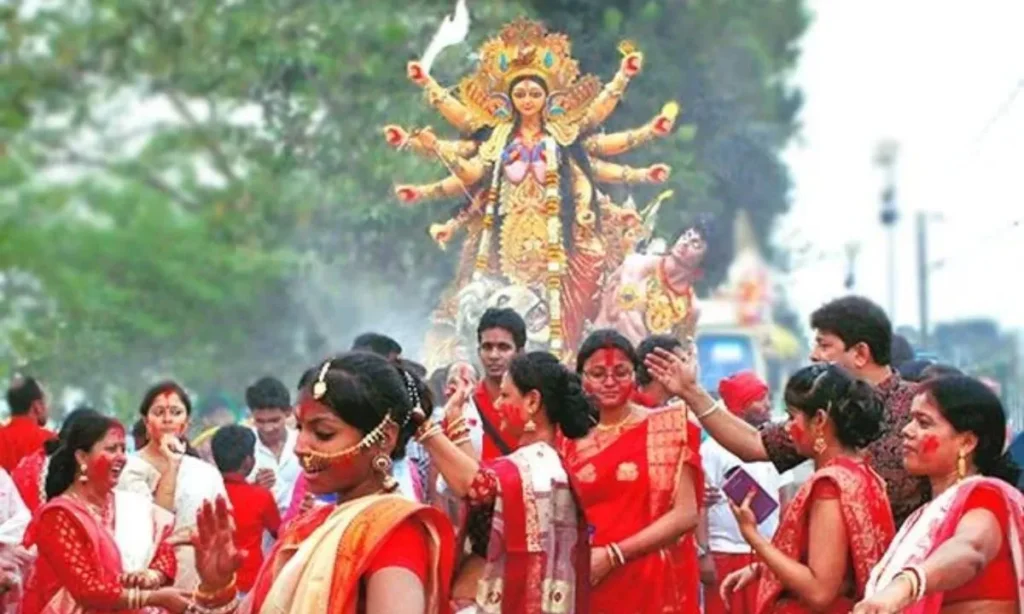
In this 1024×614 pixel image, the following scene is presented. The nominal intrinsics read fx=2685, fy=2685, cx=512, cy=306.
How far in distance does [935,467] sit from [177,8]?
94.1ft

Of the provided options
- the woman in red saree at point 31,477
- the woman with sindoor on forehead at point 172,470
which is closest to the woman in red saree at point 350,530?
the woman with sindoor on forehead at point 172,470

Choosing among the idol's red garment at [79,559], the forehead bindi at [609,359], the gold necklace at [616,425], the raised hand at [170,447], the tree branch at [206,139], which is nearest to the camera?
the idol's red garment at [79,559]

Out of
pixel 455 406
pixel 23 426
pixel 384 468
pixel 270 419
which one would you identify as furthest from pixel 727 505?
pixel 384 468

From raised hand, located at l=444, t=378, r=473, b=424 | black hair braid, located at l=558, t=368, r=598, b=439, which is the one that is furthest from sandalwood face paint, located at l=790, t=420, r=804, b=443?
raised hand, located at l=444, t=378, r=473, b=424

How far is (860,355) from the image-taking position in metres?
8.34

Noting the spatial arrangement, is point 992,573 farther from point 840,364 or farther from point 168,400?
point 168,400

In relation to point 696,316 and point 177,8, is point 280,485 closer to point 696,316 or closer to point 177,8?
point 696,316

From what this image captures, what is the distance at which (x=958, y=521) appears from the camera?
21.2 ft

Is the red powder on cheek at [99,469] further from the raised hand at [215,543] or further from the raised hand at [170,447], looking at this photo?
the raised hand at [215,543]

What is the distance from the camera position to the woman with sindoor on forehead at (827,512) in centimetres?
734

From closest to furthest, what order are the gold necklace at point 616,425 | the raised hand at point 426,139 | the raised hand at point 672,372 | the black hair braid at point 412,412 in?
the black hair braid at point 412,412, the raised hand at point 672,372, the gold necklace at point 616,425, the raised hand at point 426,139

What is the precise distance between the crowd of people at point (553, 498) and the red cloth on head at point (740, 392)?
1 cm

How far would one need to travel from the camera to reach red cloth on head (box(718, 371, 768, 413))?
10.7 meters

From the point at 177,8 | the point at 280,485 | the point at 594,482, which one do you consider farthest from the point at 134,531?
the point at 177,8
